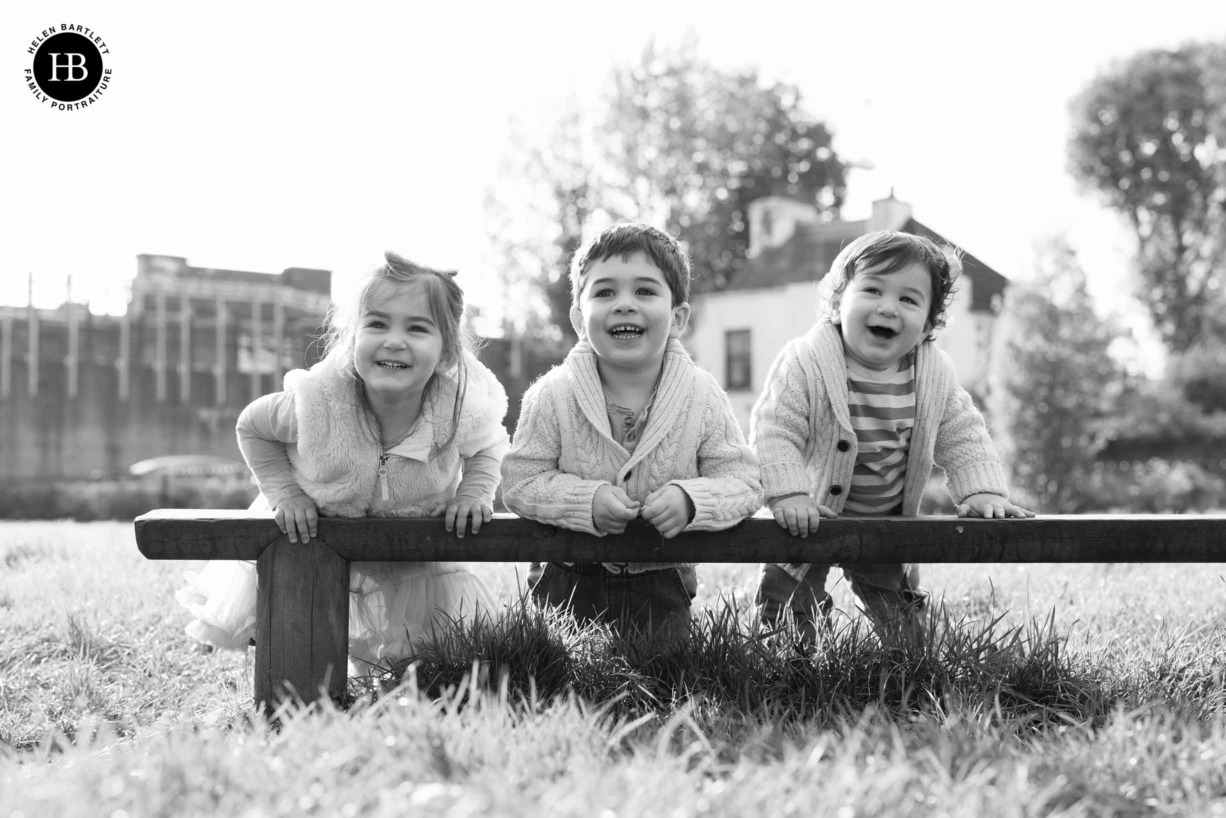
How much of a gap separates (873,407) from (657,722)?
1439 millimetres

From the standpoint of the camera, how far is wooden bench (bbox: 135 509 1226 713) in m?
2.87

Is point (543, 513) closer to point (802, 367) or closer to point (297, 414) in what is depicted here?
point (297, 414)

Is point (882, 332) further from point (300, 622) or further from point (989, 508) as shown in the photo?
point (300, 622)

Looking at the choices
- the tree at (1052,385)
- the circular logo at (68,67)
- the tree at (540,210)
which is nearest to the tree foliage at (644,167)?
the tree at (540,210)

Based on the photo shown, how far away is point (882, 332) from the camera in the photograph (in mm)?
3424

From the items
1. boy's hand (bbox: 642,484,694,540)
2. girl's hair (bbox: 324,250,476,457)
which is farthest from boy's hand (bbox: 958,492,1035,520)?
girl's hair (bbox: 324,250,476,457)

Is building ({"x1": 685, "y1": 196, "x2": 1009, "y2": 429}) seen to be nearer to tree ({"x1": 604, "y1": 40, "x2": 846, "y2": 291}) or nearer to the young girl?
tree ({"x1": 604, "y1": 40, "x2": 846, "y2": 291})

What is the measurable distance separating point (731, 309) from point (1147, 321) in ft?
48.4

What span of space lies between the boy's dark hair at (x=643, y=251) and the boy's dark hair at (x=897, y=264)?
0.56 meters

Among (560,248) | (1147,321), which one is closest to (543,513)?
(560,248)

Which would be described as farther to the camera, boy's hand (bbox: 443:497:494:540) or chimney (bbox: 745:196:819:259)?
chimney (bbox: 745:196:819:259)

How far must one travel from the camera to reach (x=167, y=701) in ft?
10.9

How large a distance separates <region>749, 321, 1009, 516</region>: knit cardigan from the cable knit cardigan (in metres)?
0.19

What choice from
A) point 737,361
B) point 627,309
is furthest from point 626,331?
point 737,361
